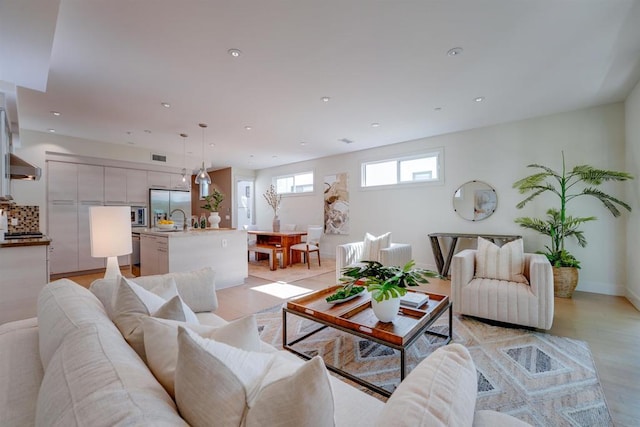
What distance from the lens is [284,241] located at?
5.64m

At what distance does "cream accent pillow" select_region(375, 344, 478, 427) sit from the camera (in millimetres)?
573

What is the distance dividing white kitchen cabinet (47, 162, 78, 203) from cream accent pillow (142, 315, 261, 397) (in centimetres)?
599

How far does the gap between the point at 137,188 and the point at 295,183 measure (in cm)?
386

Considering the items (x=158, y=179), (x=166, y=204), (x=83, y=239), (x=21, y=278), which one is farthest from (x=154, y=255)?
(x=158, y=179)

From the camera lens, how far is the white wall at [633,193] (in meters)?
3.21

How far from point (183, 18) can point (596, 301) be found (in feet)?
18.1

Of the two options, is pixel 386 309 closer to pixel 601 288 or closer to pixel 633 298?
pixel 633 298

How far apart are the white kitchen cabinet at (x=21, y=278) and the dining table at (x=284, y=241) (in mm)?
3065

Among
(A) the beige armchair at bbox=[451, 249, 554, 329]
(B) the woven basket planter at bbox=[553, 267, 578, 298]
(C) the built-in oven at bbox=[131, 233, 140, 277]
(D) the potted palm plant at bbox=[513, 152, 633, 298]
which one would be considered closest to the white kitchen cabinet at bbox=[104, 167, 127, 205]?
(C) the built-in oven at bbox=[131, 233, 140, 277]

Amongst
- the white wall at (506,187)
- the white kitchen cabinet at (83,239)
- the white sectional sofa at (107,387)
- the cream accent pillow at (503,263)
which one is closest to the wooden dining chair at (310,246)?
the white wall at (506,187)

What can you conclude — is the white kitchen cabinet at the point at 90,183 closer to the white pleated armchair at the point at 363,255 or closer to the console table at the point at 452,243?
the white pleated armchair at the point at 363,255

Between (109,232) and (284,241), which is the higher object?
(109,232)

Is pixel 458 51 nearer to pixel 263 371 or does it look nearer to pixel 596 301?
pixel 263 371

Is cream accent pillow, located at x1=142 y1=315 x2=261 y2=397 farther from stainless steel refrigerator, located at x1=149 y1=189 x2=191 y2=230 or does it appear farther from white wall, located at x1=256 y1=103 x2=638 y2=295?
stainless steel refrigerator, located at x1=149 y1=189 x2=191 y2=230
